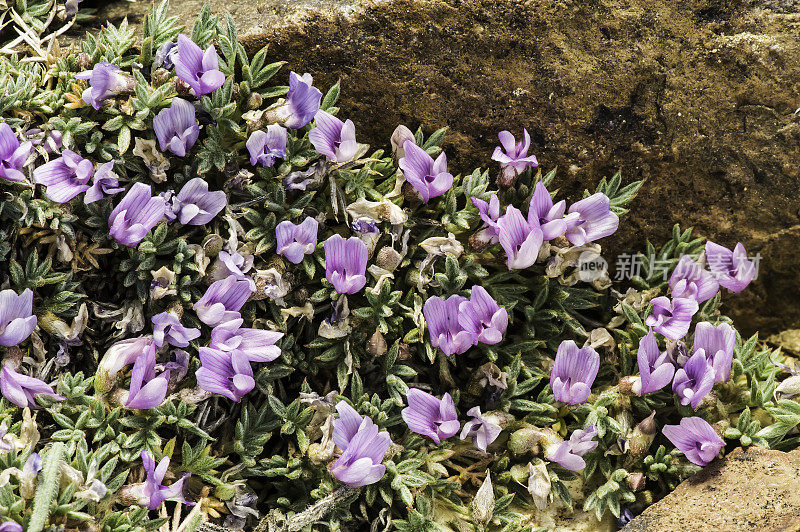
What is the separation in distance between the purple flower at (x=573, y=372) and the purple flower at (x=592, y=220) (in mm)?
523

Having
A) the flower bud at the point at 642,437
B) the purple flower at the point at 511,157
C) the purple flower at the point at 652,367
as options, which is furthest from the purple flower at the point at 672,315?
the purple flower at the point at 511,157

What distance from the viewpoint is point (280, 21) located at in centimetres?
371

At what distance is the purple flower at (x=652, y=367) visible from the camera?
3.52 metres

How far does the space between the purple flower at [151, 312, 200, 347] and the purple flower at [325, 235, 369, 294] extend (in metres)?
0.65

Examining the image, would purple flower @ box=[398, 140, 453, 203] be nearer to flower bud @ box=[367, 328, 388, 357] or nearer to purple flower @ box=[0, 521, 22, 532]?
flower bud @ box=[367, 328, 388, 357]

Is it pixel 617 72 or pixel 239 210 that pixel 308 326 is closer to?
pixel 239 210

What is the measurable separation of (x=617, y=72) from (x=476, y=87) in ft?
2.47

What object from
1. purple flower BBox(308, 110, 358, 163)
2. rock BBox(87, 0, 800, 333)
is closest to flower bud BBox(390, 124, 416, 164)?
rock BBox(87, 0, 800, 333)

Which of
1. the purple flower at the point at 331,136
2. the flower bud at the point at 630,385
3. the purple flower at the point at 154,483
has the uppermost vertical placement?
the purple flower at the point at 331,136

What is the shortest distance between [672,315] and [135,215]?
2672 millimetres

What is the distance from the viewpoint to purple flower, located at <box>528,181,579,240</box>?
3.53 m

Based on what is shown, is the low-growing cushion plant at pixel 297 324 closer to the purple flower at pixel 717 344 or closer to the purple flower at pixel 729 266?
the purple flower at pixel 717 344

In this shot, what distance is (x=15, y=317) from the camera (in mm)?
3145

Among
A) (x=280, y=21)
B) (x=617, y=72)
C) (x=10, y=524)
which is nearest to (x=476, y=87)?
(x=617, y=72)
